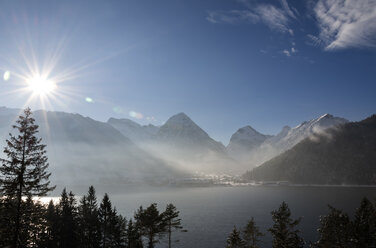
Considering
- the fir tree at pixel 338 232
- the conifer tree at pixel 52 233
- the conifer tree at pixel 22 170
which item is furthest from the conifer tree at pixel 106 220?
the fir tree at pixel 338 232

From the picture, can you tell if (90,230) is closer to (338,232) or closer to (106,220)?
(106,220)

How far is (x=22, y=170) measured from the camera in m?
25.4

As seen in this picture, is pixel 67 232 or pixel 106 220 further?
pixel 106 220

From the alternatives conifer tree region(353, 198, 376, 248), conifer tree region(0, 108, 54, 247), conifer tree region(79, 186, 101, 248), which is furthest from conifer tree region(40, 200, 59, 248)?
conifer tree region(353, 198, 376, 248)

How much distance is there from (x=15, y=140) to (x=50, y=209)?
45.0 m

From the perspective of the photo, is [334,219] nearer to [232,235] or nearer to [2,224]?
[232,235]

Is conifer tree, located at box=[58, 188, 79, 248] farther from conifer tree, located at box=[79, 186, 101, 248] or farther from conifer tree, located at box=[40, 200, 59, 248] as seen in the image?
conifer tree, located at box=[79, 186, 101, 248]

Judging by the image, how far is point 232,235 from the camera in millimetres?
49031

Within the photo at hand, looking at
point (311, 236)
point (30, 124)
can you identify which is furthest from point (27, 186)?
point (311, 236)

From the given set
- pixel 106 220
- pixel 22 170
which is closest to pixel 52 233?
pixel 106 220

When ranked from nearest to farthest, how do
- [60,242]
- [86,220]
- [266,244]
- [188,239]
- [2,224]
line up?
[2,224] < [60,242] < [86,220] < [266,244] < [188,239]

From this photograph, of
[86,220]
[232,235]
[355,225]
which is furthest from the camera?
[86,220]

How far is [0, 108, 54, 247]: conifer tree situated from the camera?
2514 centimetres

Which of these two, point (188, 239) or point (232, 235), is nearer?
point (232, 235)
